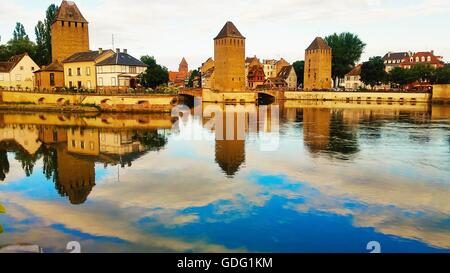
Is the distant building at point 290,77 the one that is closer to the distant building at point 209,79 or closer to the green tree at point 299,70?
the green tree at point 299,70

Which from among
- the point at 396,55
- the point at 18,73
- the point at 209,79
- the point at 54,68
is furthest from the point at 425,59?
the point at 18,73

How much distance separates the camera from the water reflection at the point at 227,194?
991 centimetres

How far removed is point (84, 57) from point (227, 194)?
44.4 m

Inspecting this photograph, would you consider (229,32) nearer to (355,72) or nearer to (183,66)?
(355,72)

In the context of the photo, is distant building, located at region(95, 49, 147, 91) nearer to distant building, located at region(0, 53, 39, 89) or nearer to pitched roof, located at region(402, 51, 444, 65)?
distant building, located at region(0, 53, 39, 89)

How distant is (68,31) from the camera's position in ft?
184

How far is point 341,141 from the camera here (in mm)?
24984

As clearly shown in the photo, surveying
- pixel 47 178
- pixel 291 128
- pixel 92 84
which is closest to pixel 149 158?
pixel 47 178

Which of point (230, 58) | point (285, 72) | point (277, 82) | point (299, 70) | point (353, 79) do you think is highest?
point (230, 58)

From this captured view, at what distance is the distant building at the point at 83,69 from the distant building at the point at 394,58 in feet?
244

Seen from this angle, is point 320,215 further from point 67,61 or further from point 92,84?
point 67,61

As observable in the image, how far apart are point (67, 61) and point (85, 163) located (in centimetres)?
A: 3871

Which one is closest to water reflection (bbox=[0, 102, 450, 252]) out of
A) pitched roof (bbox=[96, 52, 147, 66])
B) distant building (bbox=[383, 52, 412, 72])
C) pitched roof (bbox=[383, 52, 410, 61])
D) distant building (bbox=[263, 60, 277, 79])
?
pitched roof (bbox=[96, 52, 147, 66])

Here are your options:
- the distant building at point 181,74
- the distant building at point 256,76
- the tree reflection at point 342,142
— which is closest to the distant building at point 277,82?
the distant building at point 256,76
